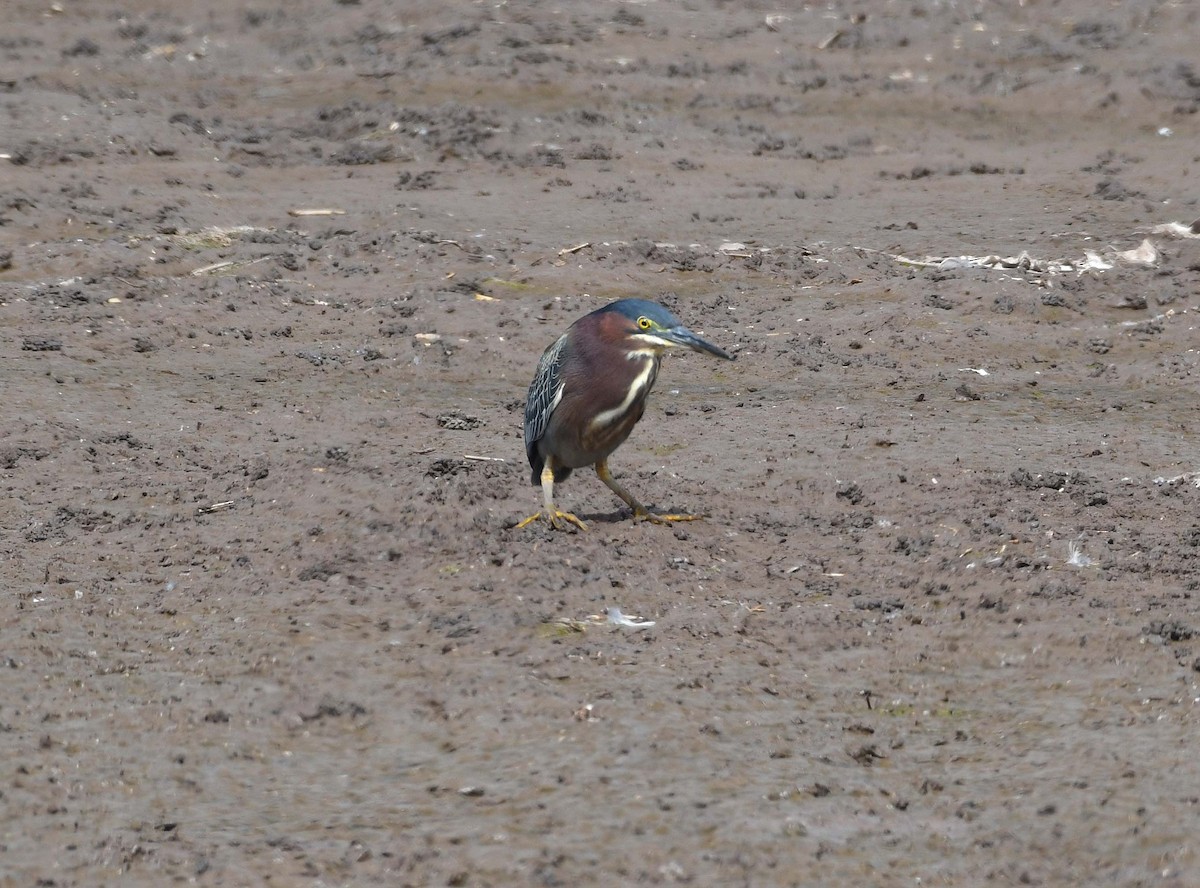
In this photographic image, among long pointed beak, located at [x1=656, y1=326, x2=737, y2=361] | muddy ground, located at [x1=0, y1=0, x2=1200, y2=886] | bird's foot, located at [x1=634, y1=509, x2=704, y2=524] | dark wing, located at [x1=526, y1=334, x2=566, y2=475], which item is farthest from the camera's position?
bird's foot, located at [x1=634, y1=509, x2=704, y2=524]

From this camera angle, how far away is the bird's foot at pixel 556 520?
271 inches

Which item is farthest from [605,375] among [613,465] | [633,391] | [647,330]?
[613,465]

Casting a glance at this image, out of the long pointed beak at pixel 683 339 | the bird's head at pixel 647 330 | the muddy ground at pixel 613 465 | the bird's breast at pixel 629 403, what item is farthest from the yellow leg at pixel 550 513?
the long pointed beak at pixel 683 339

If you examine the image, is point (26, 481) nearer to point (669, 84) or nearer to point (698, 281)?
point (698, 281)

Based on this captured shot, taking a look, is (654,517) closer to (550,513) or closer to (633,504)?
(633,504)

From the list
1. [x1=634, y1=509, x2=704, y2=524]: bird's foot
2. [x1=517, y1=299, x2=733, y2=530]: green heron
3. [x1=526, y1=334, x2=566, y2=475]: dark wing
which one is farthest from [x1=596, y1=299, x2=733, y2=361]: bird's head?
[x1=634, y1=509, x2=704, y2=524]: bird's foot

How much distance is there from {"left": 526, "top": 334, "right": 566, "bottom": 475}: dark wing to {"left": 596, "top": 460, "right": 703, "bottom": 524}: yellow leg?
284mm

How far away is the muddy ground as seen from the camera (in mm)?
4844

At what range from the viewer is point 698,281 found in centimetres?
1098

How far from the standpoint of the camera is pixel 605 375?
6691 millimetres

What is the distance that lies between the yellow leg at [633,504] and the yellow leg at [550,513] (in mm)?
221

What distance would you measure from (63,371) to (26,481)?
1.86 meters

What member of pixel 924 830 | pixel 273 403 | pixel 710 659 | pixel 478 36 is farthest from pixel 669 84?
pixel 924 830

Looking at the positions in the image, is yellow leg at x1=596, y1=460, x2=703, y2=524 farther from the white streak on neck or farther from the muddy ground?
the white streak on neck
